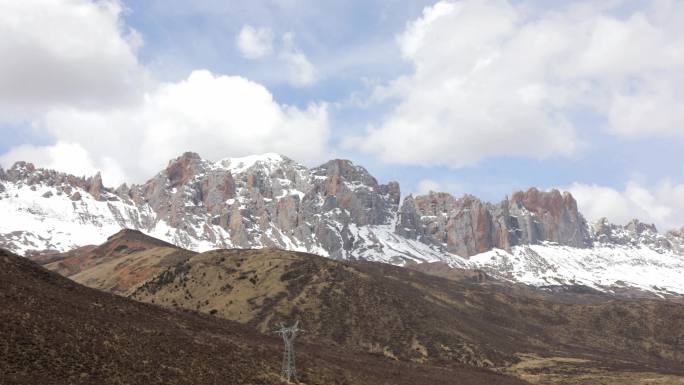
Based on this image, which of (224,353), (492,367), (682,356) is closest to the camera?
(224,353)

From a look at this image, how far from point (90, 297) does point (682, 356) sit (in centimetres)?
17272

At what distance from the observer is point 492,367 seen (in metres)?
138

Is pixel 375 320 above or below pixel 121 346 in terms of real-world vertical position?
above

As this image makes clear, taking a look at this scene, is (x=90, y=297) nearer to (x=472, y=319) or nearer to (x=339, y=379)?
(x=339, y=379)

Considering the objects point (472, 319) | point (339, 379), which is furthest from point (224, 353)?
point (472, 319)

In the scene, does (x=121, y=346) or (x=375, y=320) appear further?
(x=375, y=320)

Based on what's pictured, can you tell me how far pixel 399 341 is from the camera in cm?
14175

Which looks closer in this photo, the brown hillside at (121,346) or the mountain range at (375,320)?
the brown hillside at (121,346)

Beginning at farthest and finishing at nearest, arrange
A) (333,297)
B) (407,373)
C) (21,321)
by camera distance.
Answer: (333,297), (407,373), (21,321)

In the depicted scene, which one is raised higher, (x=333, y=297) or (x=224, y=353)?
(x=333, y=297)

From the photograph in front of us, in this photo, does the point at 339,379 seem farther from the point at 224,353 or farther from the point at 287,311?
the point at 287,311

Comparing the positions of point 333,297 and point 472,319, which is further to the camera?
point 472,319

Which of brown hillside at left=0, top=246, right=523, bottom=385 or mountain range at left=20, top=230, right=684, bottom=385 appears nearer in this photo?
brown hillside at left=0, top=246, right=523, bottom=385

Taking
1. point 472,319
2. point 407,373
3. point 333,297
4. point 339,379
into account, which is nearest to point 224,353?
point 339,379
